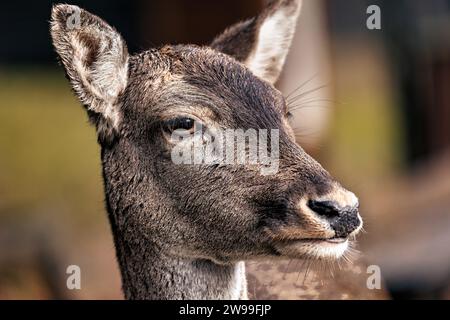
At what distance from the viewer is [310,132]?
492 inches

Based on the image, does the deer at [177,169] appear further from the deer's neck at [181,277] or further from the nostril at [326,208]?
the nostril at [326,208]

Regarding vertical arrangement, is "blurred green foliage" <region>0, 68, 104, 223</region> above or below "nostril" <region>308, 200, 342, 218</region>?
above

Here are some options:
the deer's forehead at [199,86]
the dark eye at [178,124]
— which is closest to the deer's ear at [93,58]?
the deer's forehead at [199,86]

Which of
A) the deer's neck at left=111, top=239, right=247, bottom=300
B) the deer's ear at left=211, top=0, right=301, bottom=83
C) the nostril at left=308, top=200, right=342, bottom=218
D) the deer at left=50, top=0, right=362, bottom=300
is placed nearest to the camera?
the nostril at left=308, top=200, right=342, bottom=218

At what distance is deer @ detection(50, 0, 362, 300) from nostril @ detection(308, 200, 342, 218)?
0.46 ft

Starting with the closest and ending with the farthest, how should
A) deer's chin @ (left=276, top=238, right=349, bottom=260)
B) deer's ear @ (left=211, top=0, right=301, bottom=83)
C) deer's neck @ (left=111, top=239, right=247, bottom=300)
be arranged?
deer's chin @ (left=276, top=238, right=349, bottom=260) < deer's neck @ (left=111, top=239, right=247, bottom=300) < deer's ear @ (left=211, top=0, right=301, bottom=83)

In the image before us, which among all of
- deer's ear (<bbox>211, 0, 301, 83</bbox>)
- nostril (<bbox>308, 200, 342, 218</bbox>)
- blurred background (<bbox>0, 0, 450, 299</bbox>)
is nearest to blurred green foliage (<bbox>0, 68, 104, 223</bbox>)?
blurred background (<bbox>0, 0, 450, 299</bbox>)

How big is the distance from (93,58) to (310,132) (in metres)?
7.62

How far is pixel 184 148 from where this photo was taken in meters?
4.92

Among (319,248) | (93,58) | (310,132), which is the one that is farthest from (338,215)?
(310,132)

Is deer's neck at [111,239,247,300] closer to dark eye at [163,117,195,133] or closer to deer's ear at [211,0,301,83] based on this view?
dark eye at [163,117,195,133]

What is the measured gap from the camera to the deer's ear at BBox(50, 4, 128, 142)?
4.78m
